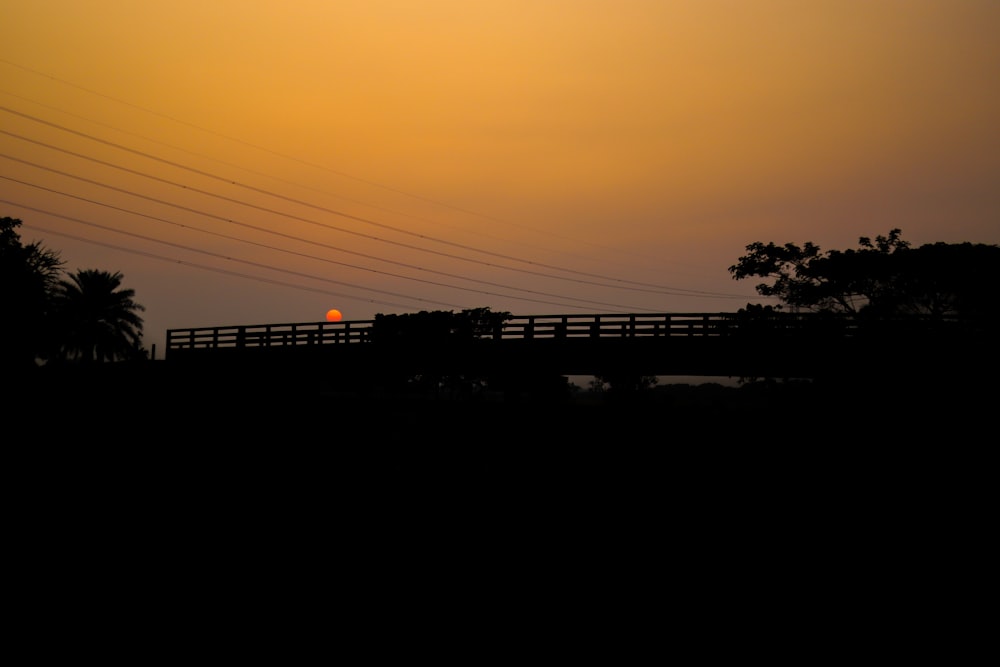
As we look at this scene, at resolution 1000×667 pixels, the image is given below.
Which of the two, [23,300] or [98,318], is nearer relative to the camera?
[23,300]

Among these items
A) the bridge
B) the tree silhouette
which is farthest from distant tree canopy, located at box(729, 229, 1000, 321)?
the tree silhouette

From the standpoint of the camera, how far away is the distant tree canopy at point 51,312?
4703 centimetres

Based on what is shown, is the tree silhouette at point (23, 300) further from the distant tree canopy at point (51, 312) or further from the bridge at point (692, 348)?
the bridge at point (692, 348)

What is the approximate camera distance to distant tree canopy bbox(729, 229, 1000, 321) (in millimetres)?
52469

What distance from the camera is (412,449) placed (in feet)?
99.1

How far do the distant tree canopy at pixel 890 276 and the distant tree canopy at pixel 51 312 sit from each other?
42461 millimetres

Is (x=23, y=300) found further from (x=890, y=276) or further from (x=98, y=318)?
(x=890, y=276)

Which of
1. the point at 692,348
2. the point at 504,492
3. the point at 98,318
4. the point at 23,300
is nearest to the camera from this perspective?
the point at 504,492

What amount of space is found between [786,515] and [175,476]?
702 inches

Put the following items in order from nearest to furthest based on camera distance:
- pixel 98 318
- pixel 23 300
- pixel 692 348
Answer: pixel 692 348 → pixel 23 300 → pixel 98 318

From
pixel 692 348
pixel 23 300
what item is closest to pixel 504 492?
pixel 692 348

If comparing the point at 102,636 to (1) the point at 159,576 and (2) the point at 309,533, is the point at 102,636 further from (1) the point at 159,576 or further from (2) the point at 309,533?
(2) the point at 309,533

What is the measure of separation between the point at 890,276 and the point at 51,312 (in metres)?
50.9

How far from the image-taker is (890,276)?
55562 millimetres
